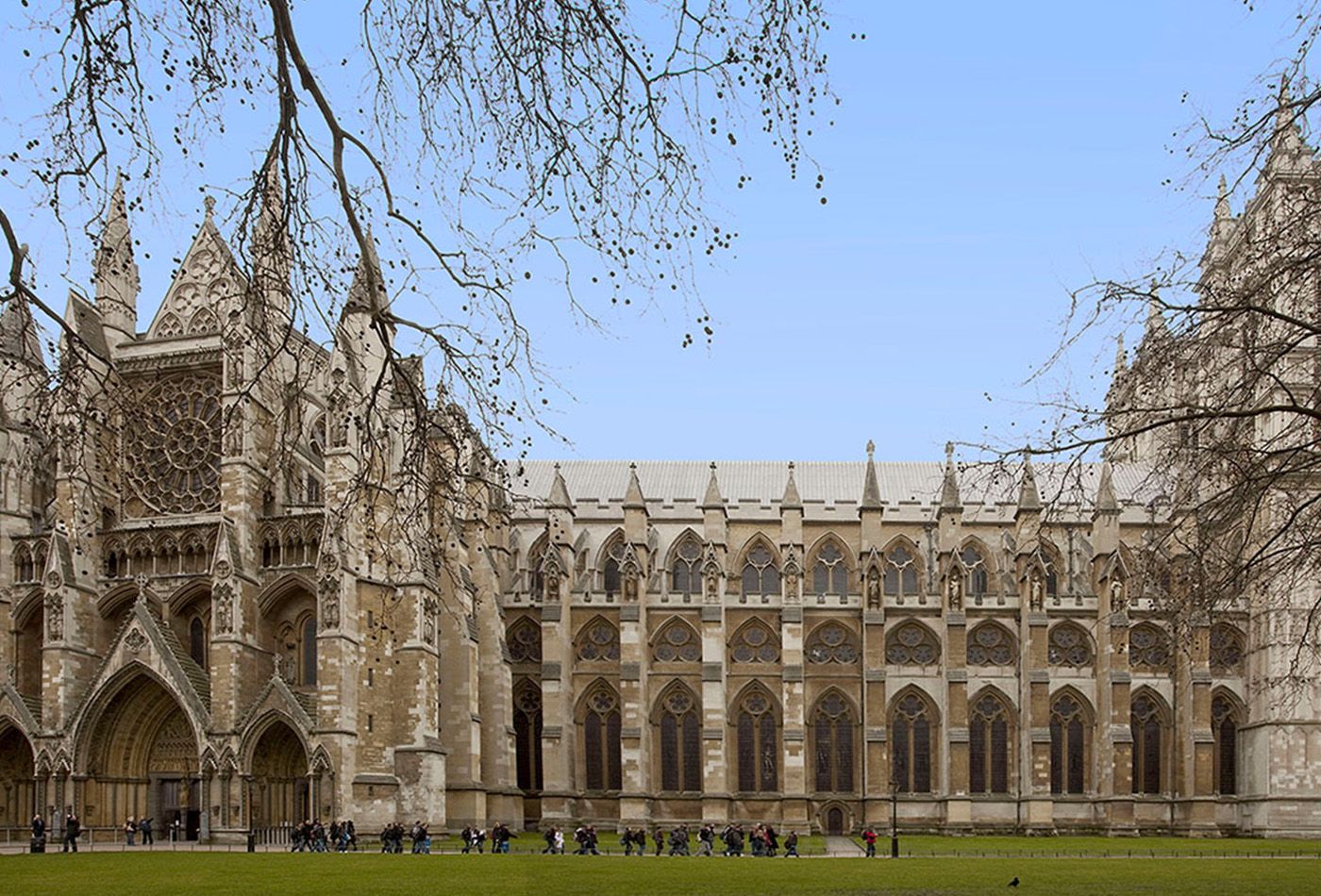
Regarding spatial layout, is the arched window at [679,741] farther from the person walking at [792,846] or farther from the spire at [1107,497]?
the spire at [1107,497]

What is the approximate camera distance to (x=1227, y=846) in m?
46.2

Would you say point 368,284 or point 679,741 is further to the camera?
point 679,741

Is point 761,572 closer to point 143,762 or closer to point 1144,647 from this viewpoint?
point 1144,647

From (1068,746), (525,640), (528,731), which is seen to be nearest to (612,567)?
(525,640)

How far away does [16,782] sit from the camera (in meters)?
45.7

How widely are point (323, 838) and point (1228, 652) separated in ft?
111

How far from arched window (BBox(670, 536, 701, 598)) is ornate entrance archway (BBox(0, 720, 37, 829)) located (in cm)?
2562

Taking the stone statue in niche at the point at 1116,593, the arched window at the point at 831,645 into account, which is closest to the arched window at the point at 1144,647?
the stone statue in niche at the point at 1116,593

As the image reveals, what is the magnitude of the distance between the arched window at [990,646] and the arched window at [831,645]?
4.34m

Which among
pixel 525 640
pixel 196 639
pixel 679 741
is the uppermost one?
pixel 196 639

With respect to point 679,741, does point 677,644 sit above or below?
above

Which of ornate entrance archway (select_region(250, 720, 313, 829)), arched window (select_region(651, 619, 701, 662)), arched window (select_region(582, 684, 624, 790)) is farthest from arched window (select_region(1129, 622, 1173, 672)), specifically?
ornate entrance archway (select_region(250, 720, 313, 829))

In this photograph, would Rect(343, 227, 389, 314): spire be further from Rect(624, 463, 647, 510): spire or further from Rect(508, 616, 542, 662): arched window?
Rect(508, 616, 542, 662): arched window

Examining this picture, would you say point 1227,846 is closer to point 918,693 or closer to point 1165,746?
point 1165,746
